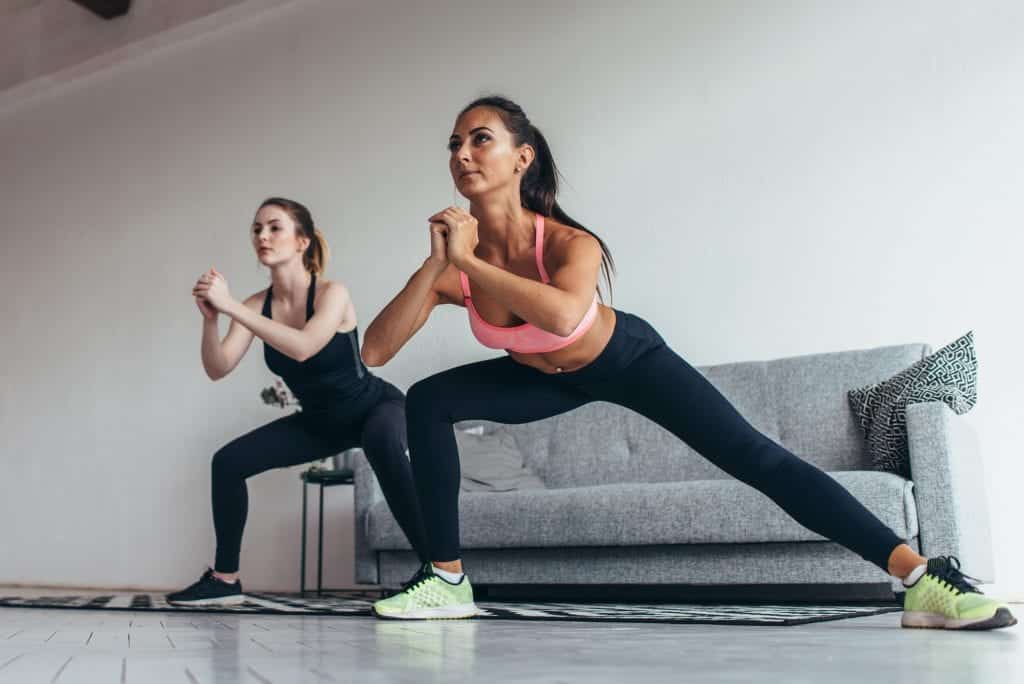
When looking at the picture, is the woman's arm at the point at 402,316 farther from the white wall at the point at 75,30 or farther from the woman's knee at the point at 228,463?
the white wall at the point at 75,30

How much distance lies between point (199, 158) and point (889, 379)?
3788 millimetres

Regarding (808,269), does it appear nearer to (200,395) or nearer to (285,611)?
(285,611)

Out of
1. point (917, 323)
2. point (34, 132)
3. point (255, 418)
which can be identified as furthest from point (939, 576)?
point (34, 132)

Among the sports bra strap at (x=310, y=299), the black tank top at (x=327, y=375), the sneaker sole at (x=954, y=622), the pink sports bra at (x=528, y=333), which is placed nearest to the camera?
the sneaker sole at (x=954, y=622)

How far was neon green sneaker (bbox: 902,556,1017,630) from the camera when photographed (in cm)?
188

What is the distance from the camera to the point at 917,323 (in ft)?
12.6

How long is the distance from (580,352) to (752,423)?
1.68 m

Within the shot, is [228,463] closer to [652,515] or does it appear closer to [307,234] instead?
[307,234]

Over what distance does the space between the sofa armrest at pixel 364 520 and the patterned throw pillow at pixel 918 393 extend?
166 cm

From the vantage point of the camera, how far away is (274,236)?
3.41m

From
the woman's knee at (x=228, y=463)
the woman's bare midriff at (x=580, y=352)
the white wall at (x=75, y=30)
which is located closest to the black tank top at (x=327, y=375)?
the woman's knee at (x=228, y=463)

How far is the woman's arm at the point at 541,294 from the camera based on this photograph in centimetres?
206

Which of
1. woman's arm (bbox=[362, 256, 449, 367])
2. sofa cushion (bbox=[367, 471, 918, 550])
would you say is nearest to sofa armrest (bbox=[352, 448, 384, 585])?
sofa cushion (bbox=[367, 471, 918, 550])

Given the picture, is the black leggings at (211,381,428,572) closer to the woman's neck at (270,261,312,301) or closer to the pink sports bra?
the woman's neck at (270,261,312,301)
